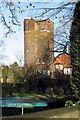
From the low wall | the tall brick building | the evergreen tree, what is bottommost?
the low wall

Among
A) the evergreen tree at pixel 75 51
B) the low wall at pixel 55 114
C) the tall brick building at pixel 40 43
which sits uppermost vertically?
the tall brick building at pixel 40 43

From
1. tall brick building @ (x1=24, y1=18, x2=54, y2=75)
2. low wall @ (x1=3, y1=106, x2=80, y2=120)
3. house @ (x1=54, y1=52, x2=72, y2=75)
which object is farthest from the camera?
tall brick building @ (x1=24, y1=18, x2=54, y2=75)

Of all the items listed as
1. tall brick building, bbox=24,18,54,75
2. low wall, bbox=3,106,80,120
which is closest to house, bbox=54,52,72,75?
tall brick building, bbox=24,18,54,75

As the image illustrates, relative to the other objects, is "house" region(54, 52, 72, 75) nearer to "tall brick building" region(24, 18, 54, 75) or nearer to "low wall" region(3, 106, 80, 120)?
"tall brick building" region(24, 18, 54, 75)

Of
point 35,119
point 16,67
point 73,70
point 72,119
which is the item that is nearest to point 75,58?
point 73,70

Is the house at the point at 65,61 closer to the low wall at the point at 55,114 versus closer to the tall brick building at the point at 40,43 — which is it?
the tall brick building at the point at 40,43

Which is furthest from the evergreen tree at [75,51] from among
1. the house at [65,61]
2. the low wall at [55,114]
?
the low wall at [55,114]

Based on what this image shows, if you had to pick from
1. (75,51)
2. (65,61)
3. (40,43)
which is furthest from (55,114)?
(40,43)

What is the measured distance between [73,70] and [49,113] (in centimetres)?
306

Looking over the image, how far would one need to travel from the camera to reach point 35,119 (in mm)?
4266

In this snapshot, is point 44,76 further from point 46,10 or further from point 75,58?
point 75,58

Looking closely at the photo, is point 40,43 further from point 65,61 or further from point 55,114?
point 55,114

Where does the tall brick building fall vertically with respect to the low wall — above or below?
above

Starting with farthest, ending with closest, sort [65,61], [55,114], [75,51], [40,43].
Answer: [40,43], [65,61], [75,51], [55,114]
